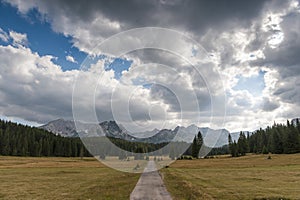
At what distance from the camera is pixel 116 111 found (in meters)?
40.3

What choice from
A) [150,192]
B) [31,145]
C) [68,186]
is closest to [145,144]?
[31,145]

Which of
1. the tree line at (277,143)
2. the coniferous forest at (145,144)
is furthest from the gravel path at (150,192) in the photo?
the tree line at (277,143)

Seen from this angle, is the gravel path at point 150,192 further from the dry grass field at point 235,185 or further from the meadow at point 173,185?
the dry grass field at point 235,185

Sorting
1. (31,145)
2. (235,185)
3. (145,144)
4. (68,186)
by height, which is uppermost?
(145,144)

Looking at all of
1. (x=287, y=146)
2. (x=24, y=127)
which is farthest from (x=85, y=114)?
(x=24, y=127)

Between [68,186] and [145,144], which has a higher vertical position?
[145,144]

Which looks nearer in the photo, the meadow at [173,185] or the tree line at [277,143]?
the meadow at [173,185]

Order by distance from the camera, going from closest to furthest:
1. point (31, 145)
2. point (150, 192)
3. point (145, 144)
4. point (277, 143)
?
point (150, 192)
point (277, 143)
point (145, 144)
point (31, 145)

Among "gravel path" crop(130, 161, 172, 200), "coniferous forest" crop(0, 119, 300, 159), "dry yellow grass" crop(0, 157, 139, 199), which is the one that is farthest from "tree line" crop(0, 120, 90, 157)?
"gravel path" crop(130, 161, 172, 200)

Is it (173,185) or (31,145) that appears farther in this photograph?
(31,145)

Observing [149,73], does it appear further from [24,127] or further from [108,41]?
[24,127]

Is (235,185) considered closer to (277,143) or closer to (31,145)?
(277,143)

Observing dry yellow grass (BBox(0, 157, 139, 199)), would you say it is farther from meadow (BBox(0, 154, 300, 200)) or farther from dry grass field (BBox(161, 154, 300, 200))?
dry grass field (BBox(161, 154, 300, 200))

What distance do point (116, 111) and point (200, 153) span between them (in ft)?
337
